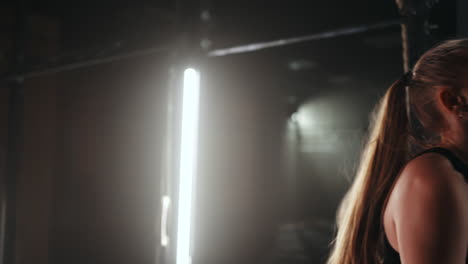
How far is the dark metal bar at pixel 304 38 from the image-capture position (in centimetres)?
132

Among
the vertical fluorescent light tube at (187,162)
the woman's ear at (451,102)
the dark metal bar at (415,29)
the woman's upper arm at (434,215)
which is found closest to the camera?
the woman's upper arm at (434,215)

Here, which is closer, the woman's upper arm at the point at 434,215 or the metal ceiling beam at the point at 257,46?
the woman's upper arm at the point at 434,215

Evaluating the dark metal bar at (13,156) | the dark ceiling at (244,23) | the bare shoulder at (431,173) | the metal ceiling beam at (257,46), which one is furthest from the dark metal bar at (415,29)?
the dark metal bar at (13,156)

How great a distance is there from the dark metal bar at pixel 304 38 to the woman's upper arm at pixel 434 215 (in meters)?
0.83

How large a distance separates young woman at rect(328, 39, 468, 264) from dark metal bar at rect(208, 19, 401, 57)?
56cm

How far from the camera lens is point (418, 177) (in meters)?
0.62

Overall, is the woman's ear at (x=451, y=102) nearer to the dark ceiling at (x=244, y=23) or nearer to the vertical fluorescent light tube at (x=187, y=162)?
the dark ceiling at (x=244, y=23)

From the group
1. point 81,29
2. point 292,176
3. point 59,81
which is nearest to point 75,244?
point 59,81

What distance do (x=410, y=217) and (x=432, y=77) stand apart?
31 centimetres

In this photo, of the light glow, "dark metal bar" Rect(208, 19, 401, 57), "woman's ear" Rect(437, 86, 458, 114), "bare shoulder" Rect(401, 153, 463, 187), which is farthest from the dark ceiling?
the light glow

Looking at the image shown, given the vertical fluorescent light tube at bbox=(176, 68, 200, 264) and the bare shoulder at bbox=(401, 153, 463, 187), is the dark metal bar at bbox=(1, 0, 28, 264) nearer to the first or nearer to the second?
the vertical fluorescent light tube at bbox=(176, 68, 200, 264)

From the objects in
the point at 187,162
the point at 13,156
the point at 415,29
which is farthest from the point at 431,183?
the point at 13,156

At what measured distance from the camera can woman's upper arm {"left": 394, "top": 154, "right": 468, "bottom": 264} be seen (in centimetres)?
58

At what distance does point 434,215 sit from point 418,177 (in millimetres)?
66
